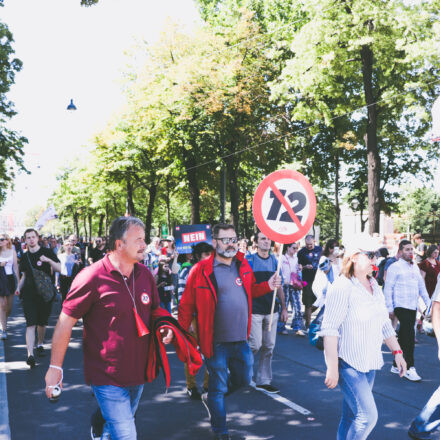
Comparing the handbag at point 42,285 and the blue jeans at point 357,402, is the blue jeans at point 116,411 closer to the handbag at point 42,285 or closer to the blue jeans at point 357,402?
the blue jeans at point 357,402

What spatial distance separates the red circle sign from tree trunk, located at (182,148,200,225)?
20532 mm

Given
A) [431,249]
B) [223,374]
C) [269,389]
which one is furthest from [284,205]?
Answer: [431,249]

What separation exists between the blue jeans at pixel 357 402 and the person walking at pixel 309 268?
692 cm

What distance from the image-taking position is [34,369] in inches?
268

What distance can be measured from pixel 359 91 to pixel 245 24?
20.1 ft

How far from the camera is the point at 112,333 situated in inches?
119

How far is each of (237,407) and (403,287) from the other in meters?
2.83

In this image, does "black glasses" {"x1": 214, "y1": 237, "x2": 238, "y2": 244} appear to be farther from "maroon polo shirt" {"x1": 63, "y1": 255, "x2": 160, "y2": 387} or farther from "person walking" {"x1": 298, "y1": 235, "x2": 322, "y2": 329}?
"person walking" {"x1": 298, "y1": 235, "x2": 322, "y2": 329}

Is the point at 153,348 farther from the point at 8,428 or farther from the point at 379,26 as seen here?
the point at 379,26

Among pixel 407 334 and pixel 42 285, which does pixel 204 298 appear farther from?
pixel 42 285

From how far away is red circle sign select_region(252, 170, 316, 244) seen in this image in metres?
4.90

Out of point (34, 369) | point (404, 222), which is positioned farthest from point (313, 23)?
point (404, 222)

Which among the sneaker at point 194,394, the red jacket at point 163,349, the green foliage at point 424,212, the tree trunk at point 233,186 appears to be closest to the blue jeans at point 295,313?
the sneaker at point 194,394

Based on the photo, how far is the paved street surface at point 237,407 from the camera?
15.2 ft
